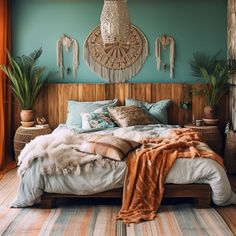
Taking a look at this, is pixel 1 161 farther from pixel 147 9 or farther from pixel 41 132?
pixel 147 9

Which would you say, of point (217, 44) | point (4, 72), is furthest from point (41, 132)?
point (217, 44)

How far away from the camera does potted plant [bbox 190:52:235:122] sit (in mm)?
5698

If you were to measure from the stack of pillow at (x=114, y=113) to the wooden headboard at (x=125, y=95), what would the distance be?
13cm

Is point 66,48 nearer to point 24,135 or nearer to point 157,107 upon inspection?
point 24,135

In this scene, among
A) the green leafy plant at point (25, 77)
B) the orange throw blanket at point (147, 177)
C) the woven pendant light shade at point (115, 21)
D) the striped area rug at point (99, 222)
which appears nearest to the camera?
the striped area rug at point (99, 222)

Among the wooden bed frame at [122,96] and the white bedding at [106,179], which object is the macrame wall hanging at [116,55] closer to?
the wooden bed frame at [122,96]

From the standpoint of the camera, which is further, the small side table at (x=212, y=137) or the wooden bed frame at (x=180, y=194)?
the small side table at (x=212, y=137)

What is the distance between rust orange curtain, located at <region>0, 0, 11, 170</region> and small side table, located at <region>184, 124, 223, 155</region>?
2.57 meters

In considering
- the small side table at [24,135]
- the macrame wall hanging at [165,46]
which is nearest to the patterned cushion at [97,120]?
the small side table at [24,135]

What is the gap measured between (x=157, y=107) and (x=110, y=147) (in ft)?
6.93

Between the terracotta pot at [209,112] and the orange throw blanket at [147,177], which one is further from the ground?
the terracotta pot at [209,112]

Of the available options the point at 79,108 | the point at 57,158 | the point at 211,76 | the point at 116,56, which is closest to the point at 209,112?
the point at 211,76

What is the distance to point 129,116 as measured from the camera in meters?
5.53

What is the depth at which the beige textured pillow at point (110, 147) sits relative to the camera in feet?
12.7
